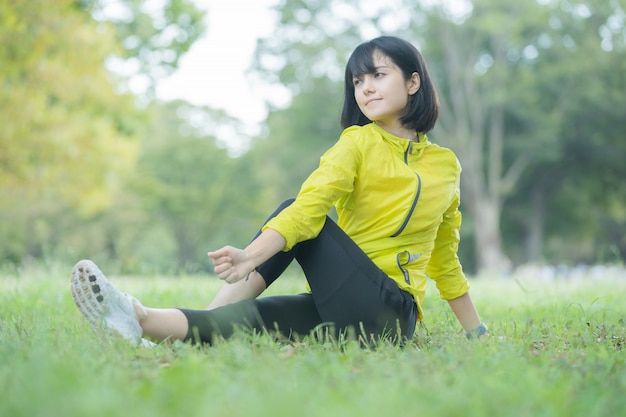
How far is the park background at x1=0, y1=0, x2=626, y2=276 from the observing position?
47.5 feet

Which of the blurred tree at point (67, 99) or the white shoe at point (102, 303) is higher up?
the blurred tree at point (67, 99)

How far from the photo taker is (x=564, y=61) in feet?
77.4

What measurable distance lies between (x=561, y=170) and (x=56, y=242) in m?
21.5

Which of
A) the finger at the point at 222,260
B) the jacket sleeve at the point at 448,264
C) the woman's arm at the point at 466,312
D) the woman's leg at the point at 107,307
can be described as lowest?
the woman's arm at the point at 466,312

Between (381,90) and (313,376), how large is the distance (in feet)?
5.08

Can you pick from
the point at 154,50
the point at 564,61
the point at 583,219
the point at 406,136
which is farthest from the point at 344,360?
the point at 583,219

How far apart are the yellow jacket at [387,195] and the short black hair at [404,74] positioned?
15cm

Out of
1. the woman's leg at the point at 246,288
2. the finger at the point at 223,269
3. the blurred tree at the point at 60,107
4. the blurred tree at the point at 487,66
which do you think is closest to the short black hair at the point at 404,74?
the woman's leg at the point at 246,288

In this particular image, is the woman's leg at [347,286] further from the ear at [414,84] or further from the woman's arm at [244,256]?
the ear at [414,84]

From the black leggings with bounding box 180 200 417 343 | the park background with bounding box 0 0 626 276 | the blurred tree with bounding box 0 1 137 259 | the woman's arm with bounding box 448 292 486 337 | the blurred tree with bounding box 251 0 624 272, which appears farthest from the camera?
the blurred tree with bounding box 251 0 624 272

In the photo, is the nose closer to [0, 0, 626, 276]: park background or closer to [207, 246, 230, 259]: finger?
[207, 246, 230, 259]: finger

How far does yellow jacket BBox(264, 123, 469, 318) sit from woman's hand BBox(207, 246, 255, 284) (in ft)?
1.04

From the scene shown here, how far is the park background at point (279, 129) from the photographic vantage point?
14469 millimetres

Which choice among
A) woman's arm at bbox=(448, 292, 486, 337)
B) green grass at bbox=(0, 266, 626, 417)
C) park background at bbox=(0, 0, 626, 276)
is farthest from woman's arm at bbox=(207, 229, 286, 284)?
park background at bbox=(0, 0, 626, 276)
